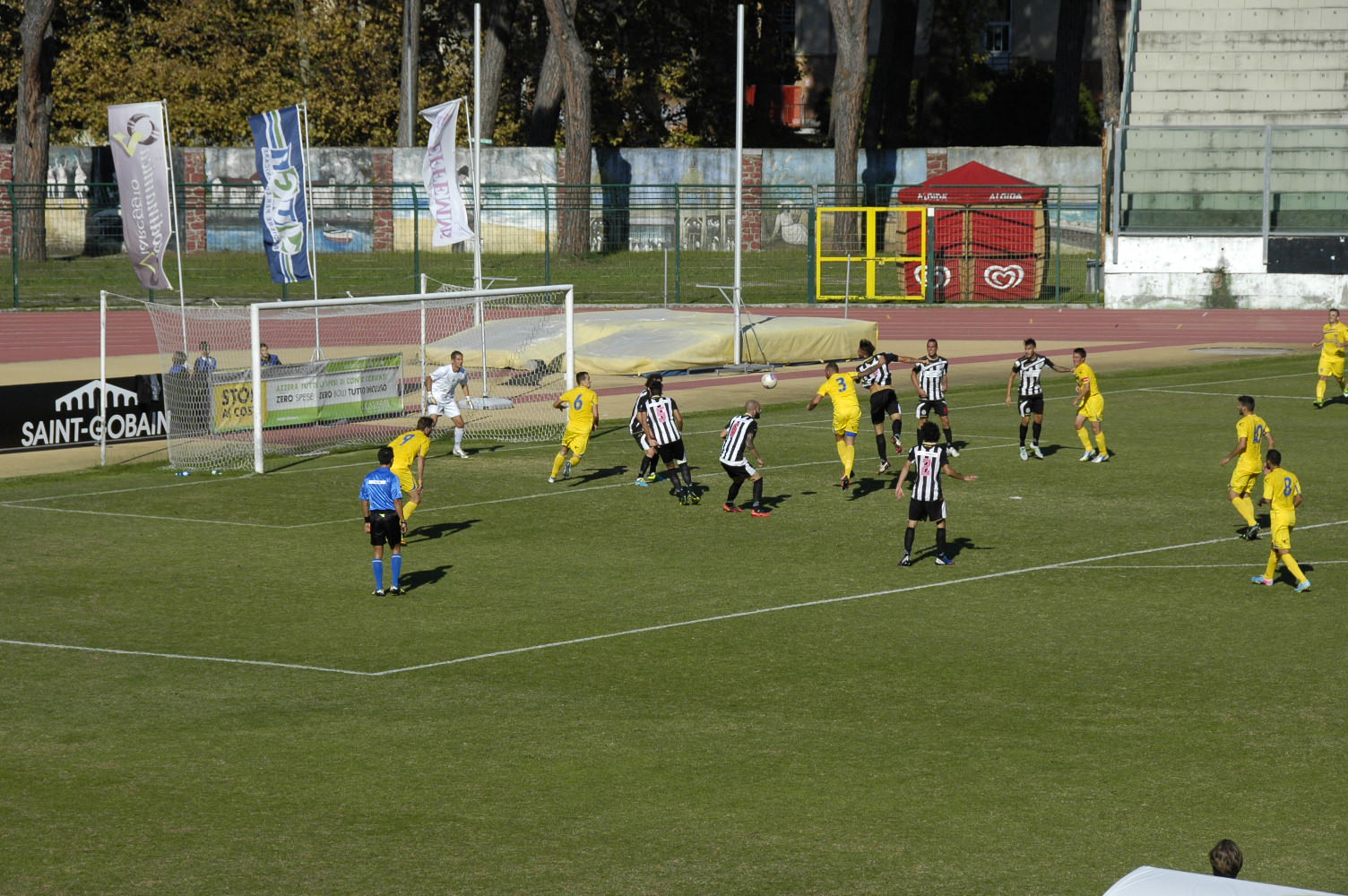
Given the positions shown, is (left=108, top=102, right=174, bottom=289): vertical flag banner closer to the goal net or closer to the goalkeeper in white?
the goal net

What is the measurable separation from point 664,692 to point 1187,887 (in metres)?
8.34

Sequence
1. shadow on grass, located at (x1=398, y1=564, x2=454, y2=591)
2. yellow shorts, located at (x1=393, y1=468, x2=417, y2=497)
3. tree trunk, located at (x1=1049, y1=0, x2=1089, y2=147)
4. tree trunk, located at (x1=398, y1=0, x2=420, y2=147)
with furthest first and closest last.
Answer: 1. tree trunk, located at (x1=1049, y1=0, x2=1089, y2=147)
2. tree trunk, located at (x1=398, y1=0, x2=420, y2=147)
3. yellow shorts, located at (x1=393, y1=468, x2=417, y2=497)
4. shadow on grass, located at (x1=398, y1=564, x2=454, y2=591)

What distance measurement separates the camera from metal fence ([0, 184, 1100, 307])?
5072 cm

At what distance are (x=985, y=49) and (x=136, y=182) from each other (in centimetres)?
5846

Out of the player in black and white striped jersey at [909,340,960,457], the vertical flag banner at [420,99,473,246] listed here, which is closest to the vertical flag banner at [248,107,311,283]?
the vertical flag banner at [420,99,473,246]

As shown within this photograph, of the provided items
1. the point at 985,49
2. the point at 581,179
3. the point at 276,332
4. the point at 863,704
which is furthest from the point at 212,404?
the point at 985,49

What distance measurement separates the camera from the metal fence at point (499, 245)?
5072 centimetres

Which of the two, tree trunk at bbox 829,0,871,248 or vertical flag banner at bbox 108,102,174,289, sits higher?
tree trunk at bbox 829,0,871,248

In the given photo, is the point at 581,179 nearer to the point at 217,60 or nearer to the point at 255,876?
the point at 217,60

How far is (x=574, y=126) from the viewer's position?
55.7 metres

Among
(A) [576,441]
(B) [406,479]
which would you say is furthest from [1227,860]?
(A) [576,441]

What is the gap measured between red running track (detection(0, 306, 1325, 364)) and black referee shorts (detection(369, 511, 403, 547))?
78.1 ft

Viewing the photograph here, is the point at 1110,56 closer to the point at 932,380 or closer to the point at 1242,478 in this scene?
the point at 932,380

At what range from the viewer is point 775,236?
5719cm
